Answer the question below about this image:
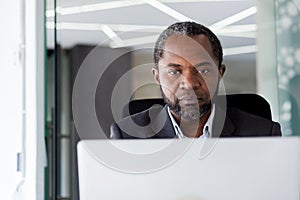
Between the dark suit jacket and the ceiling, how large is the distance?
46 centimetres

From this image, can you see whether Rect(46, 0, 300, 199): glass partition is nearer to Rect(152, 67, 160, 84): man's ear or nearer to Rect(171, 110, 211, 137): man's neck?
Rect(152, 67, 160, 84): man's ear

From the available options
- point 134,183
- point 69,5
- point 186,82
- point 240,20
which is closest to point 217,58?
point 186,82

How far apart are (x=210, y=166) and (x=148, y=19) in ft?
7.65

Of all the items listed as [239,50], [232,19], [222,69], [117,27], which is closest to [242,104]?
[222,69]

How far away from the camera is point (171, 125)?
1.60 metres

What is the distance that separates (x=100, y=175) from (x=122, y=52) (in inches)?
89.1

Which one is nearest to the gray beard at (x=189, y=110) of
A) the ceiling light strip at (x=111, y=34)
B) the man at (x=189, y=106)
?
the man at (x=189, y=106)

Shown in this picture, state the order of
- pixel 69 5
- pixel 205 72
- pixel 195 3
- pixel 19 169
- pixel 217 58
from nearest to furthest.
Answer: pixel 19 169, pixel 205 72, pixel 217 58, pixel 195 3, pixel 69 5

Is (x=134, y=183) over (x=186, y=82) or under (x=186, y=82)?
under

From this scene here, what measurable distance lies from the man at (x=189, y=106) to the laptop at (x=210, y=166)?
0.44 m

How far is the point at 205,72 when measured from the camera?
6.14 feet

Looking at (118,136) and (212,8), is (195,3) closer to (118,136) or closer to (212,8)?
(212,8)

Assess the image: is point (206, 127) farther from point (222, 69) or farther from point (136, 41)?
point (136, 41)

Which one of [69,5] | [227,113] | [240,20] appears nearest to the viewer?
[227,113]
